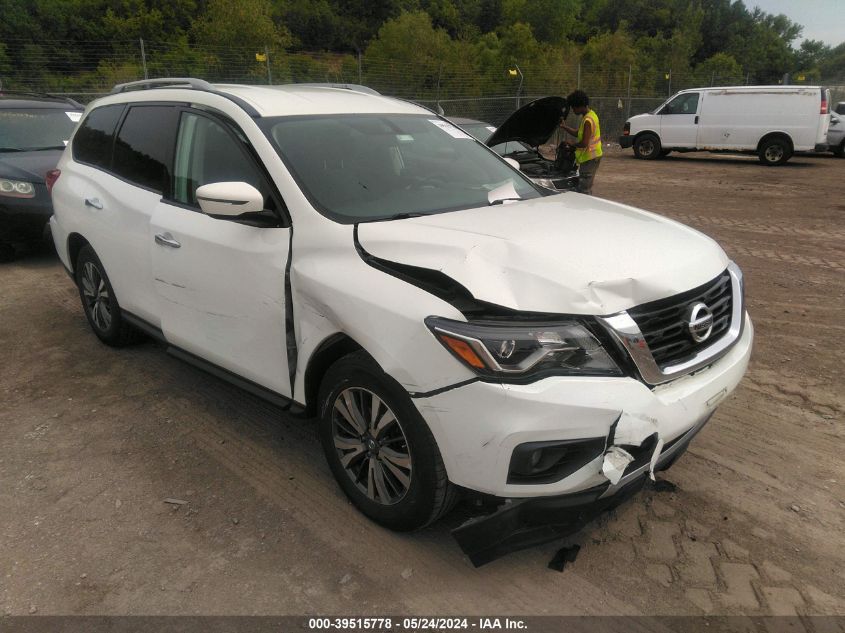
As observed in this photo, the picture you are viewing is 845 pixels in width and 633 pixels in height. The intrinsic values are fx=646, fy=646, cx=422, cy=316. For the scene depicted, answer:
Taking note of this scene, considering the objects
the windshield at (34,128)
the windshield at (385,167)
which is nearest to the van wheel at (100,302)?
the windshield at (385,167)

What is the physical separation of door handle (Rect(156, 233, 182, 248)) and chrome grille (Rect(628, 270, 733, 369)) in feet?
7.70

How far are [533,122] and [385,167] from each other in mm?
4645

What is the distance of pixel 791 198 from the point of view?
11438 mm

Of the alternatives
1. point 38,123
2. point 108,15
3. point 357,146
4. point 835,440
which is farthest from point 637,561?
point 108,15

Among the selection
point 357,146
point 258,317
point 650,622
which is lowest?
point 650,622

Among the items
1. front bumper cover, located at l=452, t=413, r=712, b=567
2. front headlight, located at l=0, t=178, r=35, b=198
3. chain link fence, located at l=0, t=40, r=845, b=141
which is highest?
chain link fence, located at l=0, t=40, r=845, b=141

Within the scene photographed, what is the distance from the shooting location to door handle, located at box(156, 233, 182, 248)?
3402mm

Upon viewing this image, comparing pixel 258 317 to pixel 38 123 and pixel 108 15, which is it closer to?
pixel 38 123

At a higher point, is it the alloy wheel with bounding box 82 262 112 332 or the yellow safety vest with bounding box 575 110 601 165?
the yellow safety vest with bounding box 575 110 601 165

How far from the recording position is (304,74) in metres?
20.6

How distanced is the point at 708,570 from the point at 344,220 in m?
2.04

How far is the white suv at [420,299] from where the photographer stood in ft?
7.17

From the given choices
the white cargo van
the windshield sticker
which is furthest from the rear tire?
the white cargo van

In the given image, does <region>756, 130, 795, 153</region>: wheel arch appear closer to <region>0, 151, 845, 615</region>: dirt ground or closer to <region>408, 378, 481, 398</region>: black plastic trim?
<region>0, 151, 845, 615</region>: dirt ground
